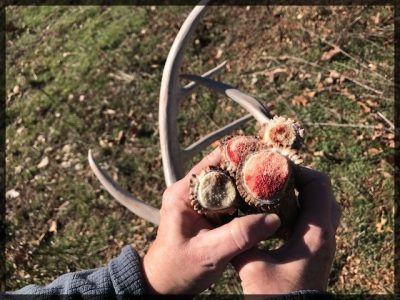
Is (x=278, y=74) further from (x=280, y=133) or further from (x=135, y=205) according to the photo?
A: (x=280, y=133)

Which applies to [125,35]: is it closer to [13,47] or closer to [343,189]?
[13,47]

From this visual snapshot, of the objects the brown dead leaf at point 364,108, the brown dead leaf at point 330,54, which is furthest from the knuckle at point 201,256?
the brown dead leaf at point 330,54

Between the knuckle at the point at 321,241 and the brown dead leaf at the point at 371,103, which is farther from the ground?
the knuckle at the point at 321,241

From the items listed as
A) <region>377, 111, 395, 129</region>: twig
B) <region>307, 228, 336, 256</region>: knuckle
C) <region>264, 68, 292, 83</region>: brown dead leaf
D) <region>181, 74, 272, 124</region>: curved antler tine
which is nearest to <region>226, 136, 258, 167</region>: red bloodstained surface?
<region>307, 228, 336, 256</region>: knuckle

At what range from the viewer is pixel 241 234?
1.31 m

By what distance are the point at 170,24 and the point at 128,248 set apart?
3652 millimetres

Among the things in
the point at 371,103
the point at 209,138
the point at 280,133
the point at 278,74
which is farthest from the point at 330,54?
the point at 280,133

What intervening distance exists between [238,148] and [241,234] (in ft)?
0.84

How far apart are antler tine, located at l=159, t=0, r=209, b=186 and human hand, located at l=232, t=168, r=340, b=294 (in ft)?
2.68

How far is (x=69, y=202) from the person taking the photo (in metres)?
3.97

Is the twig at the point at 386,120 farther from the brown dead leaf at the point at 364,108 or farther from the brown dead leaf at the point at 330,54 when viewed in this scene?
the brown dead leaf at the point at 330,54

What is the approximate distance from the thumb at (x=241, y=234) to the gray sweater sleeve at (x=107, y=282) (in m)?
0.32

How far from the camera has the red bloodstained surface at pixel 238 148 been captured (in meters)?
1.42


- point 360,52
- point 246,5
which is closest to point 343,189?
point 360,52
